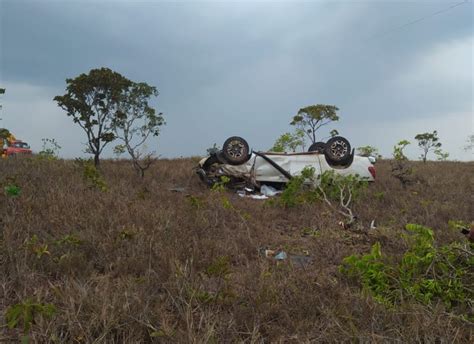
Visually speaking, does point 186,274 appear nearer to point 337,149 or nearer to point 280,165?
point 280,165

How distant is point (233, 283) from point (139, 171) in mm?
6169

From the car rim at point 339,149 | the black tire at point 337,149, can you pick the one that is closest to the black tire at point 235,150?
the black tire at point 337,149

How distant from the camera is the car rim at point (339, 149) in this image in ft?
26.0

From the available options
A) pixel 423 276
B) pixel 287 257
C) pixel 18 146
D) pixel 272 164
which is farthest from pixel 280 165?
pixel 18 146

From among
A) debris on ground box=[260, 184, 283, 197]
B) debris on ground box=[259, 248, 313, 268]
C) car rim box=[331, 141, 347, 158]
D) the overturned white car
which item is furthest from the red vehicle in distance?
debris on ground box=[259, 248, 313, 268]

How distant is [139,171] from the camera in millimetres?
8195

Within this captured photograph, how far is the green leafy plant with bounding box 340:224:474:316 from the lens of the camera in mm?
2418

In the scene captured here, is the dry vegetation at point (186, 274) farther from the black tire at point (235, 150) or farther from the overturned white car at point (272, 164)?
the black tire at point (235, 150)

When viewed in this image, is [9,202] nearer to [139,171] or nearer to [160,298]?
[160,298]

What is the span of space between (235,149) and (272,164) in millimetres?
987

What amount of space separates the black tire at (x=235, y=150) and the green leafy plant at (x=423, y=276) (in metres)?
5.10

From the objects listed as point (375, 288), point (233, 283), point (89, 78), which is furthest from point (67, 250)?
point (89, 78)

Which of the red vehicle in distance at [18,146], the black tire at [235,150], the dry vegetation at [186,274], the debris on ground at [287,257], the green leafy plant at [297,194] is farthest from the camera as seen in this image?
the red vehicle in distance at [18,146]

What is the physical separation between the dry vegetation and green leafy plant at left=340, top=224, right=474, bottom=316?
15 centimetres
